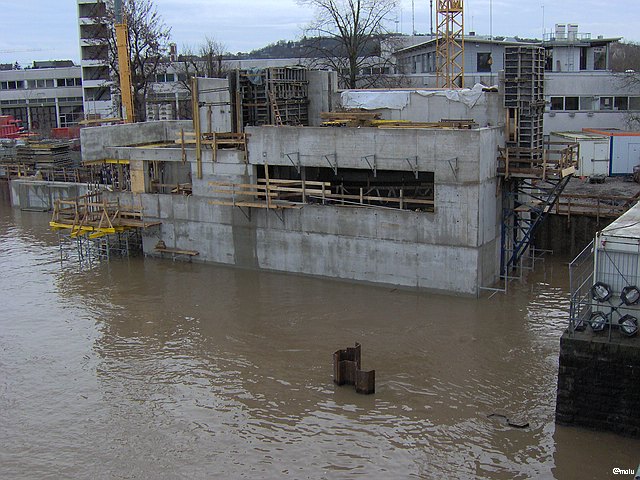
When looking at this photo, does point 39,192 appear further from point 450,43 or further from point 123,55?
point 450,43

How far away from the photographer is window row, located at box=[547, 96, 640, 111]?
148 ft

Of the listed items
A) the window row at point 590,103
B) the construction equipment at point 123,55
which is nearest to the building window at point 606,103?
the window row at point 590,103

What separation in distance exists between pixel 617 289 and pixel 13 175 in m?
45.2

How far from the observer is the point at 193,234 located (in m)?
30.6

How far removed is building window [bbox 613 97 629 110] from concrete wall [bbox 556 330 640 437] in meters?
33.8

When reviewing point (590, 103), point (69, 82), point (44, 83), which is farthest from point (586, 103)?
point (44, 83)

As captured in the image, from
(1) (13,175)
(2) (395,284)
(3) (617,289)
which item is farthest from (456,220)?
(1) (13,175)

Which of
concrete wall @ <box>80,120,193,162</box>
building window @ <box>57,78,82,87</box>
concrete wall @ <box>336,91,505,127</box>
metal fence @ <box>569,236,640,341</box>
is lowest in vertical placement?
metal fence @ <box>569,236,640,341</box>

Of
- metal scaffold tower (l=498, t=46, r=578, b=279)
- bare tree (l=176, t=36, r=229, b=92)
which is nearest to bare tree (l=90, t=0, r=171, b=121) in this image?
bare tree (l=176, t=36, r=229, b=92)

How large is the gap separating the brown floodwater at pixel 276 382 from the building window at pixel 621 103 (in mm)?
20827

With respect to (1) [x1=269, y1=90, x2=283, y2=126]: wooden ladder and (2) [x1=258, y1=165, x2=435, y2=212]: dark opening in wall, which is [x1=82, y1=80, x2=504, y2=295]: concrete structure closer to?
(2) [x1=258, y1=165, x2=435, y2=212]: dark opening in wall

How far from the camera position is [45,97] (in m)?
93.2

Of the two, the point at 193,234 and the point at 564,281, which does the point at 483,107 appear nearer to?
the point at 564,281

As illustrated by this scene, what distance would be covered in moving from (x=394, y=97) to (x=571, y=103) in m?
19.9
